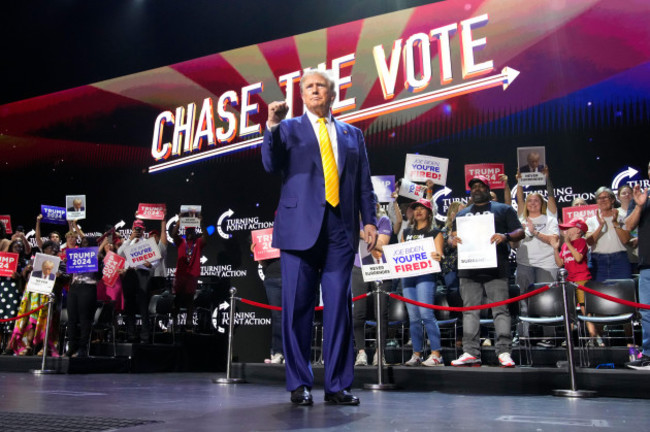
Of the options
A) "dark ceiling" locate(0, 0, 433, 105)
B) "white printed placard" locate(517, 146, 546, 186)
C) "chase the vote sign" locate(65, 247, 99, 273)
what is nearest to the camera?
"white printed placard" locate(517, 146, 546, 186)

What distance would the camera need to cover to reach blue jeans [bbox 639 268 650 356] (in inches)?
185

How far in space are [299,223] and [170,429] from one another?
117 cm

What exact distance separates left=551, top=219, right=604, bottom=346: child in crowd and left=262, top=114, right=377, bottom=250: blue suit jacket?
11.4ft

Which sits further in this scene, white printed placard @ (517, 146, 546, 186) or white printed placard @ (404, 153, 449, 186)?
white printed placard @ (404, 153, 449, 186)

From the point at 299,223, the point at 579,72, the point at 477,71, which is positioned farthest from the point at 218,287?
the point at 299,223

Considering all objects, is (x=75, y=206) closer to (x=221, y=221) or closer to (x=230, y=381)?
(x=221, y=221)

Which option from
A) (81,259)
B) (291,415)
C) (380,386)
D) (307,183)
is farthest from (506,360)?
(81,259)

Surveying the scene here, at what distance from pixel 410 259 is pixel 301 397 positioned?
2244 mm

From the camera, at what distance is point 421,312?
17.8ft

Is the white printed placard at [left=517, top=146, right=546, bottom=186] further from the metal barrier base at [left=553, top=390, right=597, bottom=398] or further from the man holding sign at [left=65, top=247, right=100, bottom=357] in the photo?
the man holding sign at [left=65, top=247, right=100, bottom=357]

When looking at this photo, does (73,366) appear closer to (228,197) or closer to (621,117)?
(228,197)

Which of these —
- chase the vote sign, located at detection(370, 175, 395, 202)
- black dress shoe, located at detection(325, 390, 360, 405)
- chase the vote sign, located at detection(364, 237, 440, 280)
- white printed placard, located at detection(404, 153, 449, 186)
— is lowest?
black dress shoe, located at detection(325, 390, 360, 405)

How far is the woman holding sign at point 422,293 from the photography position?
17.6ft

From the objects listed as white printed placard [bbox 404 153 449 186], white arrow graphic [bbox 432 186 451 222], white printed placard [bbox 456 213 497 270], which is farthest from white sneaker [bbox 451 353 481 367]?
white arrow graphic [bbox 432 186 451 222]
